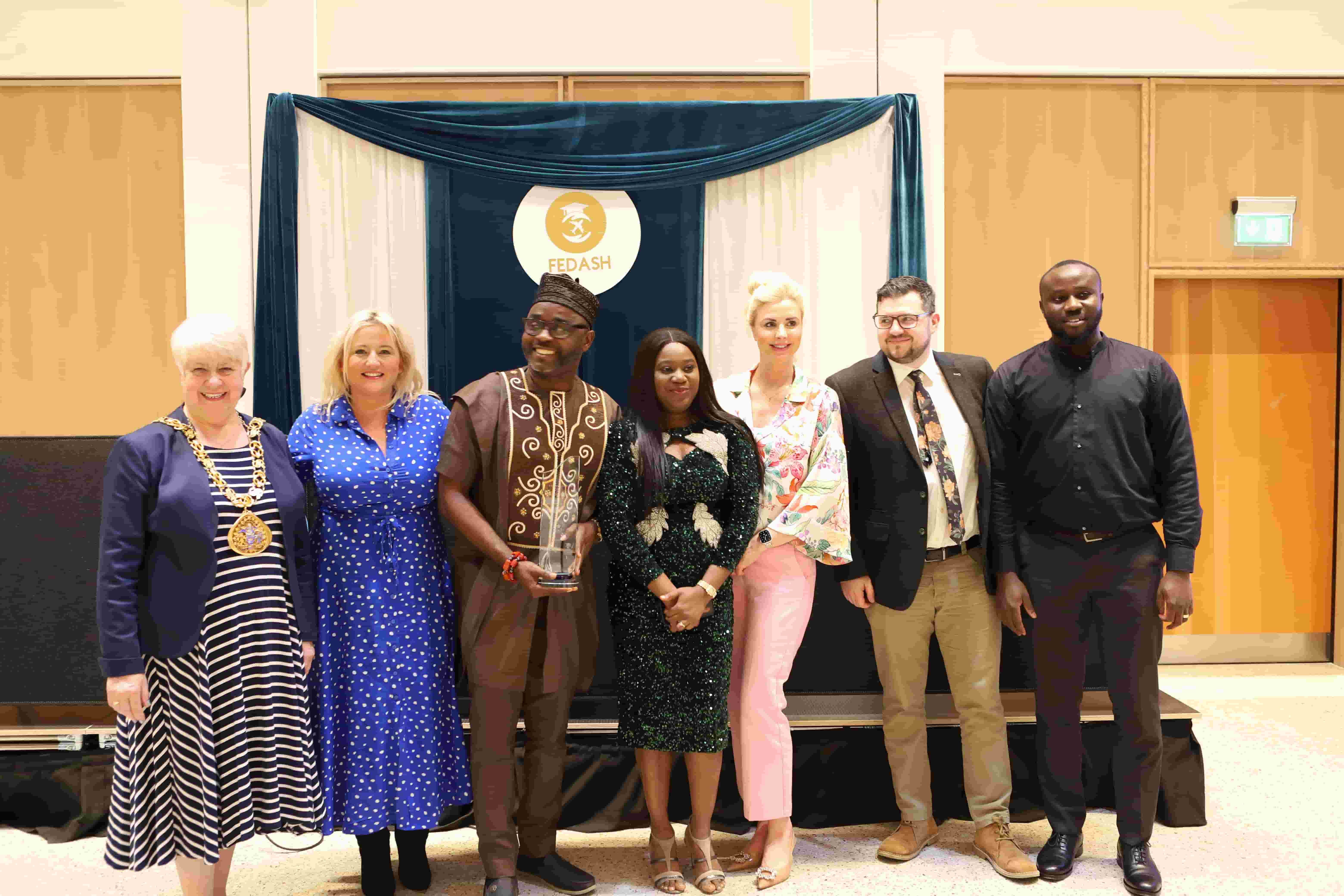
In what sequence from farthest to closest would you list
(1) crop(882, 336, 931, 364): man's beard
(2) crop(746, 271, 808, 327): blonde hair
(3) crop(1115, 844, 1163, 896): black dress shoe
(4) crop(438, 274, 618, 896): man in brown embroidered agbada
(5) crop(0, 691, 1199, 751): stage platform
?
(5) crop(0, 691, 1199, 751): stage platform → (1) crop(882, 336, 931, 364): man's beard → (2) crop(746, 271, 808, 327): blonde hair → (3) crop(1115, 844, 1163, 896): black dress shoe → (4) crop(438, 274, 618, 896): man in brown embroidered agbada

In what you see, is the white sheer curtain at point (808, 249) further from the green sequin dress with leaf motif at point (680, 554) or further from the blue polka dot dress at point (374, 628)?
the blue polka dot dress at point (374, 628)

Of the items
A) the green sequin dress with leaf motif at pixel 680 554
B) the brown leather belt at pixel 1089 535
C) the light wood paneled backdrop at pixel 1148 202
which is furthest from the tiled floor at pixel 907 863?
the light wood paneled backdrop at pixel 1148 202

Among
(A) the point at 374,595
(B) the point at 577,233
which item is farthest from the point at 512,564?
(B) the point at 577,233

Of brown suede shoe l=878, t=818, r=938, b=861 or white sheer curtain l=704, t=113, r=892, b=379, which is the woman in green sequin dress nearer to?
brown suede shoe l=878, t=818, r=938, b=861

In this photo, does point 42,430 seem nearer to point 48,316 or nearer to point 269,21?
point 48,316

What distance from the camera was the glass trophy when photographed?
101 inches

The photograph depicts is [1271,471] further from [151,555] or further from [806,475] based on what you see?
[151,555]

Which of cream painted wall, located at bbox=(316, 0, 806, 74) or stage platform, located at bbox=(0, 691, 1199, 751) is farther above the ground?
cream painted wall, located at bbox=(316, 0, 806, 74)

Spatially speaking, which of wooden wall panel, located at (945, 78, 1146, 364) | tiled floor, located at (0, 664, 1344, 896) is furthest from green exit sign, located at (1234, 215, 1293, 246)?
tiled floor, located at (0, 664, 1344, 896)

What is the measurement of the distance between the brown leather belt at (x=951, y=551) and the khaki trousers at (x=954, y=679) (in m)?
0.02

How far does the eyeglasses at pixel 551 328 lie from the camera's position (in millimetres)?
2691

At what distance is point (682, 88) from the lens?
5.58 m

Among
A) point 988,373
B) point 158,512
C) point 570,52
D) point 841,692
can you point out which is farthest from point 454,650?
point 570,52

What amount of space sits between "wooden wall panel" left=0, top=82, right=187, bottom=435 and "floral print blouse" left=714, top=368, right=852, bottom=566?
4.23 meters
